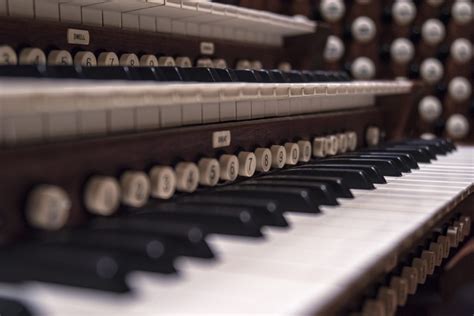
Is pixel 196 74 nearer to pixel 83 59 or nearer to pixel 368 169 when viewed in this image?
pixel 83 59

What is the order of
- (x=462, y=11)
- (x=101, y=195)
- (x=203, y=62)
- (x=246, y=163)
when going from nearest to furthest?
(x=101, y=195), (x=246, y=163), (x=203, y=62), (x=462, y=11)

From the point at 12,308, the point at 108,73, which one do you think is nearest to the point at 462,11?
the point at 108,73

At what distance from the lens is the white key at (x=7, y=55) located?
1306mm

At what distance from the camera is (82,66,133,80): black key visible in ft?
4.09

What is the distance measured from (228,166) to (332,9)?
1.93 metres

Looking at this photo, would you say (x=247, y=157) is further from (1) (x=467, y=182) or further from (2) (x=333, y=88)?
(1) (x=467, y=182)

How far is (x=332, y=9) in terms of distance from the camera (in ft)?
10.4

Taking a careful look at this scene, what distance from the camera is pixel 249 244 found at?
1.08 m

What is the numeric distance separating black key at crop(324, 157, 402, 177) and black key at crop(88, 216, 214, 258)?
0.94 meters

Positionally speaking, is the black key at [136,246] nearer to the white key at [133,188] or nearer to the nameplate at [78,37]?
the white key at [133,188]

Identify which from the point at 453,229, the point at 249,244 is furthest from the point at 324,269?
the point at 453,229

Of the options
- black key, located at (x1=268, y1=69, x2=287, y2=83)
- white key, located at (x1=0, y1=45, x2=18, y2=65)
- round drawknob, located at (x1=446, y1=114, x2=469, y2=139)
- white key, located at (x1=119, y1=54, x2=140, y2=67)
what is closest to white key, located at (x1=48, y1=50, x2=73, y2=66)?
white key, located at (x1=0, y1=45, x2=18, y2=65)

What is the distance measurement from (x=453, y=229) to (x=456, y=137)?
1328 millimetres

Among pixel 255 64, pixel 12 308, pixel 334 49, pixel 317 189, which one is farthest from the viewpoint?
pixel 334 49
